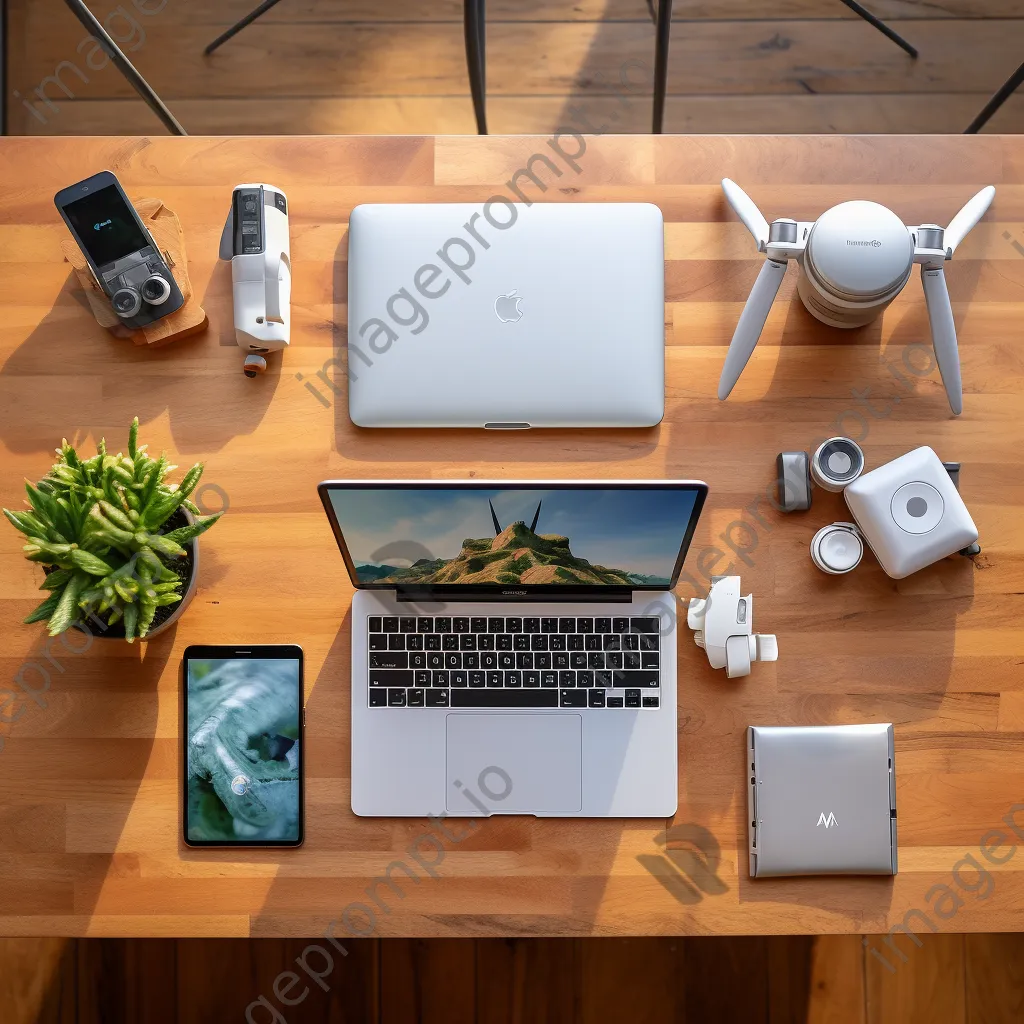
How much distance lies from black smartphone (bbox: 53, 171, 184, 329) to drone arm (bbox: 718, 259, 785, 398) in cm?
74

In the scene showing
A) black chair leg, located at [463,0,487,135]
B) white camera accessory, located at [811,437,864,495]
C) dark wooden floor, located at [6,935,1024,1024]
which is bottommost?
dark wooden floor, located at [6,935,1024,1024]

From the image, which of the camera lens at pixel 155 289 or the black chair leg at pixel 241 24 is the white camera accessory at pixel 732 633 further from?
the black chair leg at pixel 241 24

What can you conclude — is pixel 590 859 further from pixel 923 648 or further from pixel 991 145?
pixel 991 145

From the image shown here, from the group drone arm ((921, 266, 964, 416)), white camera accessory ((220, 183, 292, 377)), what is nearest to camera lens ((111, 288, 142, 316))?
white camera accessory ((220, 183, 292, 377))

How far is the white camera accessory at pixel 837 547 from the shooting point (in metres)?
1.11

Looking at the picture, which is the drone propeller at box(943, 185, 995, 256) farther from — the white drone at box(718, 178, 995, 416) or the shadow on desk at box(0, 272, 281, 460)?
the shadow on desk at box(0, 272, 281, 460)

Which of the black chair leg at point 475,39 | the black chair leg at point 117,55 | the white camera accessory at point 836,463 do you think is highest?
the black chair leg at point 117,55

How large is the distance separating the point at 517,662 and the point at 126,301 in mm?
686

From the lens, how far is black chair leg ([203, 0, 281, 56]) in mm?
1729

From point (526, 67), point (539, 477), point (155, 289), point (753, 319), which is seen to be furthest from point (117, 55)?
point (753, 319)

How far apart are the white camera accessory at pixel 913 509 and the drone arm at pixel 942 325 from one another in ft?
0.36

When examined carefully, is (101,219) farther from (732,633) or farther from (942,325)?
(942,325)

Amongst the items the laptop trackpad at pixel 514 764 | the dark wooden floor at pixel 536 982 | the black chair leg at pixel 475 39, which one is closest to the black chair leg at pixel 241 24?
the black chair leg at pixel 475 39

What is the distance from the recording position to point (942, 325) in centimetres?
109
